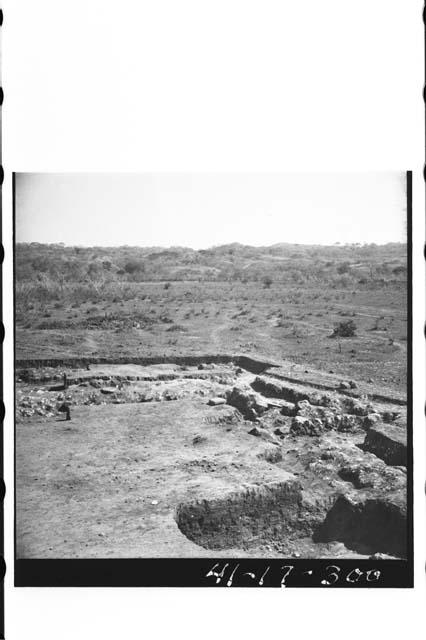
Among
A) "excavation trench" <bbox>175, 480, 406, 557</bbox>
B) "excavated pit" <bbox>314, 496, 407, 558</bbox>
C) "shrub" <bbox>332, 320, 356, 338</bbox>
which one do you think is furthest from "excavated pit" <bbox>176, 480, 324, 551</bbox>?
"shrub" <bbox>332, 320, 356, 338</bbox>

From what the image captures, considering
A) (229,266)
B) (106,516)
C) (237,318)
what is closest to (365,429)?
(237,318)

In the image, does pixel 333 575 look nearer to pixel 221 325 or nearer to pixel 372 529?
pixel 372 529

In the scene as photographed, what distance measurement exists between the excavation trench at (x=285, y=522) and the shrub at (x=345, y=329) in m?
1.29

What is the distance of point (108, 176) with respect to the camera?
15.1 feet

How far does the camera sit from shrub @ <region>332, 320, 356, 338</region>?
4.83 metres

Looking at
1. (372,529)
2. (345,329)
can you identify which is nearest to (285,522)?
(372,529)

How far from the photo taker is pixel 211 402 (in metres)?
4.92

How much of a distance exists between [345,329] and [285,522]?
5.33ft

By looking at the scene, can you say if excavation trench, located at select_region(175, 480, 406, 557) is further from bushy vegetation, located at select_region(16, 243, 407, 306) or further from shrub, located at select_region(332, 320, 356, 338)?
bushy vegetation, located at select_region(16, 243, 407, 306)

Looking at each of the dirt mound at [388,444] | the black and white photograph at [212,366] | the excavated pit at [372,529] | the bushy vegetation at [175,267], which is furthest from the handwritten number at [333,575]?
the bushy vegetation at [175,267]

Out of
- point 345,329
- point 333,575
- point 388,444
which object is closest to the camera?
point 333,575

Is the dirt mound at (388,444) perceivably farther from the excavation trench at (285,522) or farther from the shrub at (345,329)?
the shrub at (345,329)

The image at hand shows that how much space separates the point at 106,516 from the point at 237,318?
1.90 metres
